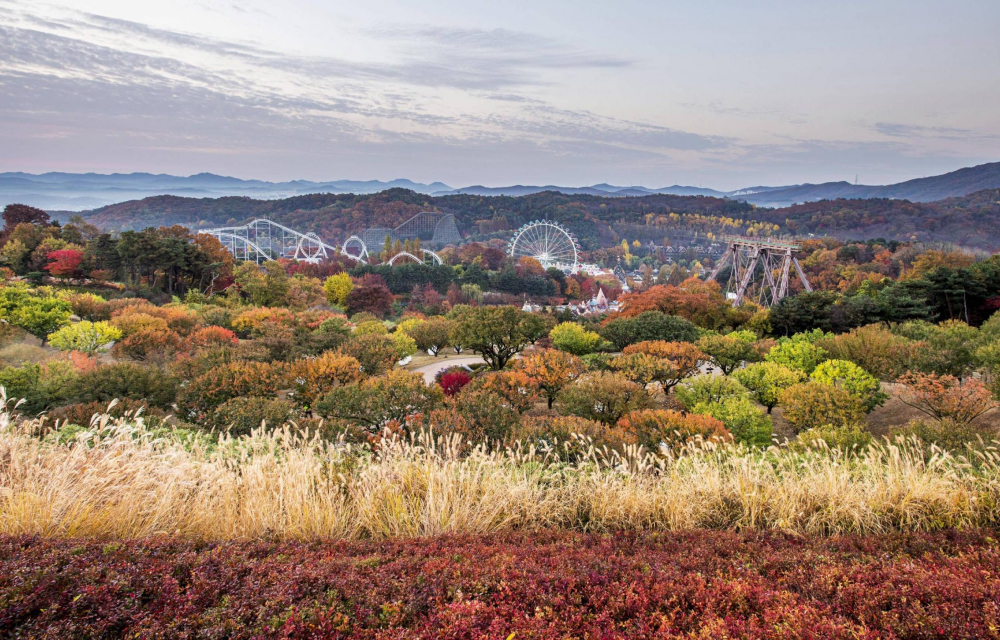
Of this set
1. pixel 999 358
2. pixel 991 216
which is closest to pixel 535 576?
pixel 999 358

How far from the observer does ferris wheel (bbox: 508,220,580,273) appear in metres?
79.9

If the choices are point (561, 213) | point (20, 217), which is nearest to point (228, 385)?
point (20, 217)

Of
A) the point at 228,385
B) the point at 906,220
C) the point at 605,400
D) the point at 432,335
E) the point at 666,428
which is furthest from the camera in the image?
the point at 906,220

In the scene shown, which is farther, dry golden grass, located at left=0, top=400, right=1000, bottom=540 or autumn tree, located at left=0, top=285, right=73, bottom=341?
autumn tree, located at left=0, top=285, right=73, bottom=341

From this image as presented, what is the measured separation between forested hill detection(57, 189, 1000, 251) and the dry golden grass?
108m

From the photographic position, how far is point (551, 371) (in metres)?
11.4

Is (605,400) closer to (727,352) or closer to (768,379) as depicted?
(768,379)

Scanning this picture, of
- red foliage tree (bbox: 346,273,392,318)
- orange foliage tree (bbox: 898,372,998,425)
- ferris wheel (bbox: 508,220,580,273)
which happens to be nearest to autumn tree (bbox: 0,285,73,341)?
red foliage tree (bbox: 346,273,392,318)

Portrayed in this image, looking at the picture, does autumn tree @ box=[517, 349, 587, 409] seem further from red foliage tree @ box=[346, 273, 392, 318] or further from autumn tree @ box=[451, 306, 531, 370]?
red foliage tree @ box=[346, 273, 392, 318]

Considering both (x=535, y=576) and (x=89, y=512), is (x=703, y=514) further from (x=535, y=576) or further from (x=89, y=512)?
(x=89, y=512)

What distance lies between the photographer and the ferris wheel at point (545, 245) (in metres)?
79.9

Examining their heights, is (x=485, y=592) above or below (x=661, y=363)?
above

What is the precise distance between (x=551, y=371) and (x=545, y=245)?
70.6 meters

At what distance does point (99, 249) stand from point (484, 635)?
37698mm
